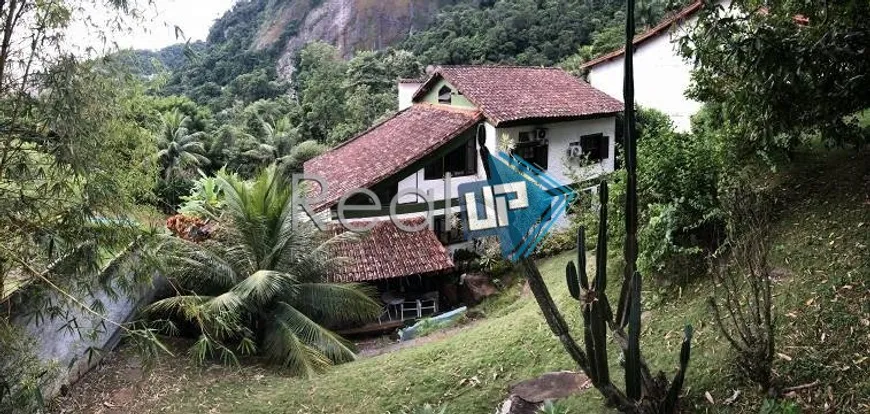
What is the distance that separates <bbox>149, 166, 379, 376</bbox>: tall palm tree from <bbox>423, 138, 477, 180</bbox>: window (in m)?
3.82

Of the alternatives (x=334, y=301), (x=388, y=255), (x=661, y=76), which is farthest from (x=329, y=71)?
(x=334, y=301)

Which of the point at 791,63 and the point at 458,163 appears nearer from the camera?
the point at 791,63

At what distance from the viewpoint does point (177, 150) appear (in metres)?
20.2

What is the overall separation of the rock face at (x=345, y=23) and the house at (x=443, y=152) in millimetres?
28461

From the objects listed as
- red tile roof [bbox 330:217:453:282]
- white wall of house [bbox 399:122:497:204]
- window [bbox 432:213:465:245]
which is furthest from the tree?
window [bbox 432:213:465:245]

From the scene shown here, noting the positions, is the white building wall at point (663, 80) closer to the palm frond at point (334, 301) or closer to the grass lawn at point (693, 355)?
the grass lawn at point (693, 355)

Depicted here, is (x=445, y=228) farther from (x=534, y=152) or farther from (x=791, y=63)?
(x=791, y=63)

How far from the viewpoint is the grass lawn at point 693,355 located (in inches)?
142

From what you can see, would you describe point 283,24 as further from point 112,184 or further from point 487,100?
point 112,184

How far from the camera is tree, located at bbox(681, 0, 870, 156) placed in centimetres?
420

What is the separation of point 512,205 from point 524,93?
27.2 feet

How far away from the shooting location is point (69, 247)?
401cm

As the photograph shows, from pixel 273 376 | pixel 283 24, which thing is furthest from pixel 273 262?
pixel 283 24

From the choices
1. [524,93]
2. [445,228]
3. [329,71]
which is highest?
[329,71]
